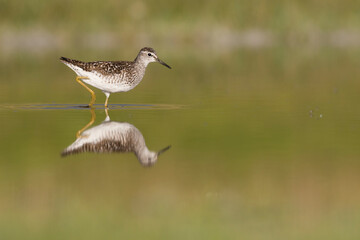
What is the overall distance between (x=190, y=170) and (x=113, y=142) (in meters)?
2.49

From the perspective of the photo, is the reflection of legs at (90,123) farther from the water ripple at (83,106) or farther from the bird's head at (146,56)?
the bird's head at (146,56)

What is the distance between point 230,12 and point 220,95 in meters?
41.5

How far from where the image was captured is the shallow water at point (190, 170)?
315 inches

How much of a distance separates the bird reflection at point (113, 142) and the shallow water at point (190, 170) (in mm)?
161

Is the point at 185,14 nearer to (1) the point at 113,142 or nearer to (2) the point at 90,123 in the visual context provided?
(2) the point at 90,123

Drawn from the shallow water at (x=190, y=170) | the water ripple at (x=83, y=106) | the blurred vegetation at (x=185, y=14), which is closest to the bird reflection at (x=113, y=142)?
the shallow water at (x=190, y=170)

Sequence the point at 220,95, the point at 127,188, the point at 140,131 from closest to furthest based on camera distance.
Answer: the point at 127,188, the point at 140,131, the point at 220,95

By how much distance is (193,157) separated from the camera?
11.6 m

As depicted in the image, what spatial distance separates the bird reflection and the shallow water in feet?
0.53

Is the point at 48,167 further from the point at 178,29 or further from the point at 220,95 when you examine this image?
the point at 178,29

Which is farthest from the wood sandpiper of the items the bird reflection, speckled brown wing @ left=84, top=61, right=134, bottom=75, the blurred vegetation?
the blurred vegetation

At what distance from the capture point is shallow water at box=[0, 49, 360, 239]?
8.01 metres

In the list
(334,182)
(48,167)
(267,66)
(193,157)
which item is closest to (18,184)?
(48,167)

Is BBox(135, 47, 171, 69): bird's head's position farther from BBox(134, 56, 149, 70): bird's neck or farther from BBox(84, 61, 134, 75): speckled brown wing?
BBox(84, 61, 134, 75): speckled brown wing
